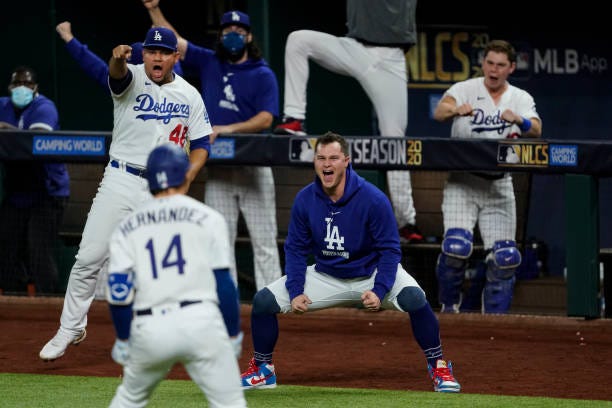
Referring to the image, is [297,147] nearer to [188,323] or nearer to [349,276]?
[349,276]

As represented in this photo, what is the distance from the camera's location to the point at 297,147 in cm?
899

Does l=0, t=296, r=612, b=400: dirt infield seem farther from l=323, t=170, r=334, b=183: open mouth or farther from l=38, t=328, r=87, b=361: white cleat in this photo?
l=323, t=170, r=334, b=183: open mouth

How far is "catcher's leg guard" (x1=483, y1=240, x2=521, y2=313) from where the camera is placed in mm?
8656

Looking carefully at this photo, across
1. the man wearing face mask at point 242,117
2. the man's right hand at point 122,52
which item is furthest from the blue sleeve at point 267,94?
the man's right hand at point 122,52

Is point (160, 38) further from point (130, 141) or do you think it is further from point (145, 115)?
point (130, 141)

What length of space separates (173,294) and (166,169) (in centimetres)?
45

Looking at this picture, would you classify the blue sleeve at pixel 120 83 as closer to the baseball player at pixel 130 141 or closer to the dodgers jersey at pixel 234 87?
the baseball player at pixel 130 141

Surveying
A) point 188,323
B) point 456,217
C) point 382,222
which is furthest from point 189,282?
point 456,217

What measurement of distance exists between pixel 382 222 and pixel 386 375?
3.40ft

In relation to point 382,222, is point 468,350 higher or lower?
lower

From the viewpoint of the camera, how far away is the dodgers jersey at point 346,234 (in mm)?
A: 6602

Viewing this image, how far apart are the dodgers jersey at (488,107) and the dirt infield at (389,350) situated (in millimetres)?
1245

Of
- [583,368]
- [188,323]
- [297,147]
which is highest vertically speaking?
[297,147]

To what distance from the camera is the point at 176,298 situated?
4.63 m
